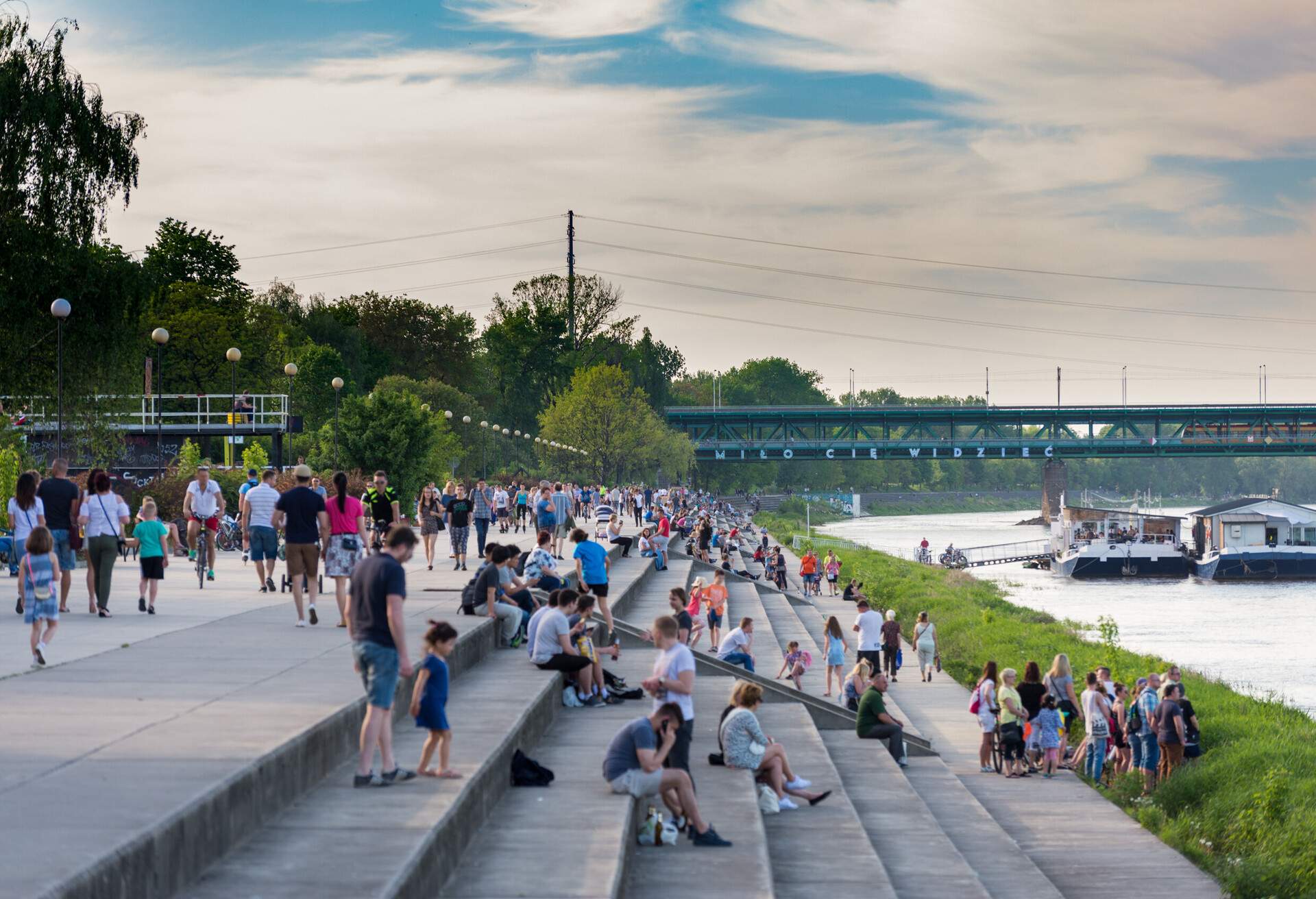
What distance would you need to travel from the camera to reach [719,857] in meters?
10.3

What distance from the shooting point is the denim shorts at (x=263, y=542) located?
18.6m

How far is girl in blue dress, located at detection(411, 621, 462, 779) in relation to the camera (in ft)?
31.4

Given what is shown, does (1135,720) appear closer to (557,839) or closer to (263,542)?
(263,542)

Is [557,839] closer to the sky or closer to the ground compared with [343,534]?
closer to the ground

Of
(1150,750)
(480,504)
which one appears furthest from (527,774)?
(480,504)

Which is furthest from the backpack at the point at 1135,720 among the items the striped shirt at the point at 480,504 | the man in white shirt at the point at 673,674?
the striped shirt at the point at 480,504

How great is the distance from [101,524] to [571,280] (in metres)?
98.4

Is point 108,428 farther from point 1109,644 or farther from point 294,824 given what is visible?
point 294,824

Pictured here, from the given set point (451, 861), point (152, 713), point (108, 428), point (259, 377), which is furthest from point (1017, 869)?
point (259, 377)

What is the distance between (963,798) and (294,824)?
394 inches

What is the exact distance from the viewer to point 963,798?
16.5m

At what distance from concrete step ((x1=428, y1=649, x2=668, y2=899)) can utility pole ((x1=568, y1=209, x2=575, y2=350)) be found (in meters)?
98.4

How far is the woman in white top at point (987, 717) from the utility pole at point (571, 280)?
91.8 meters

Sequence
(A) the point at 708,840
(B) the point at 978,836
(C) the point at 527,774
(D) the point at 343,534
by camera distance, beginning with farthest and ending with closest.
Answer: (D) the point at 343,534
(B) the point at 978,836
(C) the point at 527,774
(A) the point at 708,840
